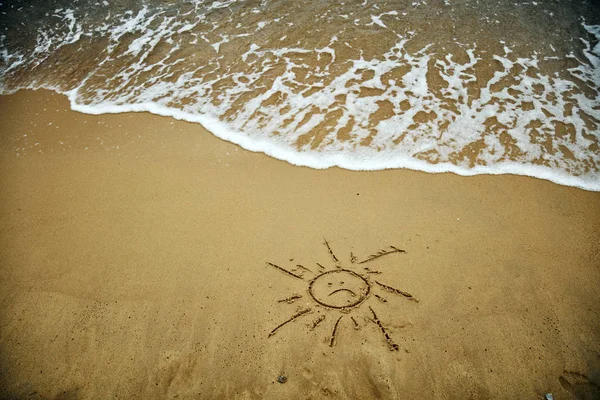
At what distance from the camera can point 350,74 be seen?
203 inches

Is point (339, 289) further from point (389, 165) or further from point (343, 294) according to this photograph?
point (389, 165)

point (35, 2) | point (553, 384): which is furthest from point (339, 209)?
point (35, 2)

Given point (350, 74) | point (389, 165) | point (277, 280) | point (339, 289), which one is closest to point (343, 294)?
point (339, 289)

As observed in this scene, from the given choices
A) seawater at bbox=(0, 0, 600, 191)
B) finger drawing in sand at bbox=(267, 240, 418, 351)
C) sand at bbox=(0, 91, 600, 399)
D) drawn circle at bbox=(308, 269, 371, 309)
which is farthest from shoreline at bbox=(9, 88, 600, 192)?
drawn circle at bbox=(308, 269, 371, 309)

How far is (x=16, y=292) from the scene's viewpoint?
277 centimetres

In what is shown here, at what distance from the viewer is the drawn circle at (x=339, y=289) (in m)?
2.63

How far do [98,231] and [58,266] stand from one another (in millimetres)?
436

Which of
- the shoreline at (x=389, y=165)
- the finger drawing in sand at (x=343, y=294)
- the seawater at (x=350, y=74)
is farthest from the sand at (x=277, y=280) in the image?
the seawater at (x=350, y=74)

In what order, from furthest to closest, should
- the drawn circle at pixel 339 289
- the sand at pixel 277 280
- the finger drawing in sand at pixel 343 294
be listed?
the drawn circle at pixel 339 289 < the finger drawing in sand at pixel 343 294 < the sand at pixel 277 280

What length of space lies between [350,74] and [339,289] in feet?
12.0

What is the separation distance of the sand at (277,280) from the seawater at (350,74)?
510 mm

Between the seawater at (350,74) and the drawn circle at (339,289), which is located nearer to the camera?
the drawn circle at (339,289)

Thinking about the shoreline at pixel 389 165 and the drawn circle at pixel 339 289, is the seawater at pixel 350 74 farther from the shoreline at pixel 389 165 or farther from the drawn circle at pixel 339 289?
the drawn circle at pixel 339 289

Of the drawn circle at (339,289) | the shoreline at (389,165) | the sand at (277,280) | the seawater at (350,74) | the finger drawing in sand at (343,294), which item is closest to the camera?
the sand at (277,280)
